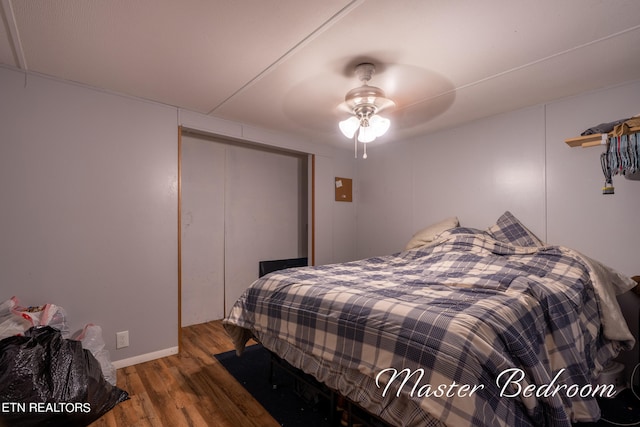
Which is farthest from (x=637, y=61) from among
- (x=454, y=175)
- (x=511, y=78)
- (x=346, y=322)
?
(x=346, y=322)

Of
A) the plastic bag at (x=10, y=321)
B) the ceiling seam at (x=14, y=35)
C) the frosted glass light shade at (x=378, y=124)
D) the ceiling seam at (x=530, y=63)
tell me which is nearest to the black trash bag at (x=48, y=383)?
the plastic bag at (x=10, y=321)

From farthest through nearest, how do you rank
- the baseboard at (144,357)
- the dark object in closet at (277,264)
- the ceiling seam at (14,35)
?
the dark object in closet at (277,264)
the baseboard at (144,357)
the ceiling seam at (14,35)

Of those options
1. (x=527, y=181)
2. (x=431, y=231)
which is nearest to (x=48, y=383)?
(x=431, y=231)

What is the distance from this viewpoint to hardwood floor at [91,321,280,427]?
1.80 m

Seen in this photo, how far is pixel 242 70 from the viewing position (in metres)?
2.13

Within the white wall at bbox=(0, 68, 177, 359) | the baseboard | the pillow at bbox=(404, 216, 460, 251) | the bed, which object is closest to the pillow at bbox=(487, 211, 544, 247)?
the bed

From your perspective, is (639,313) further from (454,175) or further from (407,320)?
(407,320)

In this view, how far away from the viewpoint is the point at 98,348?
7.05 feet

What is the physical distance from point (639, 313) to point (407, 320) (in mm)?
2050

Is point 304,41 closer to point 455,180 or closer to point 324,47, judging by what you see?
point 324,47

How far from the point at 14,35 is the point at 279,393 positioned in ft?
8.66

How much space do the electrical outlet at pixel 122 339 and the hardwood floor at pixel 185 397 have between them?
185mm

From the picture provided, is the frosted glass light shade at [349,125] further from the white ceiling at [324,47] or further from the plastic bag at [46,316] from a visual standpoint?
the plastic bag at [46,316]

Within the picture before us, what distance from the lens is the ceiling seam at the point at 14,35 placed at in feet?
4.89
